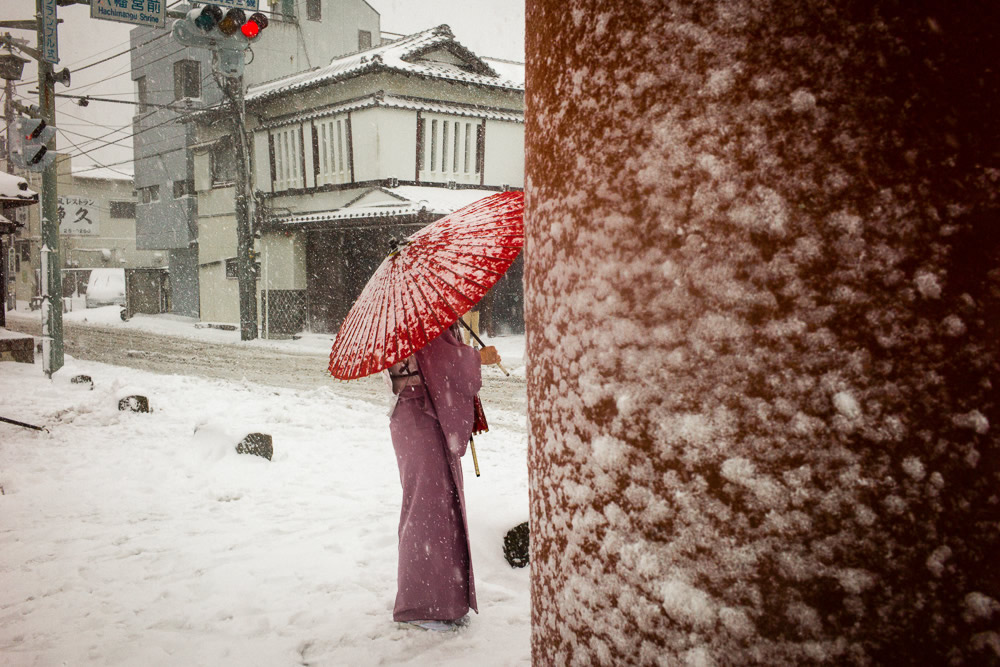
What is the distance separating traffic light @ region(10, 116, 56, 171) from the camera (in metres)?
11.4

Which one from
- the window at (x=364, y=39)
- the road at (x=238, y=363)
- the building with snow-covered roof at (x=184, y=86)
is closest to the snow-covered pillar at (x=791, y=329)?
the road at (x=238, y=363)

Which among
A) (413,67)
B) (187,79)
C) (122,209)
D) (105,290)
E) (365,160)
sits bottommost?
Answer: (105,290)

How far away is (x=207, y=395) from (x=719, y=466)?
449 inches

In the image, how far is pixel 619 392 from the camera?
615 millimetres

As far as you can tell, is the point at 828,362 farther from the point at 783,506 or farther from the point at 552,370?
the point at 552,370

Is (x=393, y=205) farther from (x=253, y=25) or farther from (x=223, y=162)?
(x=223, y=162)

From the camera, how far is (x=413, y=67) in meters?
18.7

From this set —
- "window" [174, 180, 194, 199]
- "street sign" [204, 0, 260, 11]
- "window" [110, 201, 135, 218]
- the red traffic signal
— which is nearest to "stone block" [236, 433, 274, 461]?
the red traffic signal

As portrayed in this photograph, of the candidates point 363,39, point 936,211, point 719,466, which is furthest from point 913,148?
point 363,39

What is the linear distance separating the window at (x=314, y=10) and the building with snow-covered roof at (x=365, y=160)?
17.6ft

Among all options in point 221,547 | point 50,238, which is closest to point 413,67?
point 50,238

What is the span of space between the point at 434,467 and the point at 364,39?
96.5ft

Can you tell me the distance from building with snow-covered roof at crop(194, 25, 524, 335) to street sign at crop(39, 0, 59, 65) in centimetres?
771

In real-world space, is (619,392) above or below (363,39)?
below
